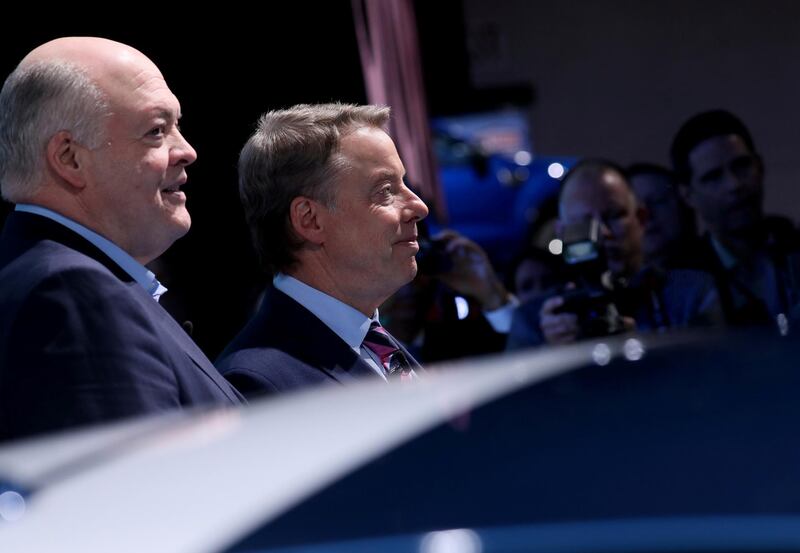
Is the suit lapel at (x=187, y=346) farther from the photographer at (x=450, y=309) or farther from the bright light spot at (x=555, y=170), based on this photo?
the bright light spot at (x=555, y=170)

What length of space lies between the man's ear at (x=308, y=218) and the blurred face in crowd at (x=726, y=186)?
1533mm

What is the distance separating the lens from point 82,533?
113 centimetres

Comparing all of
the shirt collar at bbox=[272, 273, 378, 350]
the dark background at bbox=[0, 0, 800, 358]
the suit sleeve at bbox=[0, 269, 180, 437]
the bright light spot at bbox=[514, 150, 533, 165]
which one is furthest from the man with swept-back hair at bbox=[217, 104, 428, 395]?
the bright light spot at bbox=[514, 150, 533, 165]

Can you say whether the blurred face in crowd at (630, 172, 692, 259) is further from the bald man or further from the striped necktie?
the bald man

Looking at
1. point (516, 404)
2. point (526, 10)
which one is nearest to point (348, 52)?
point (516, 404)

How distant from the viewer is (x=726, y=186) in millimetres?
3994

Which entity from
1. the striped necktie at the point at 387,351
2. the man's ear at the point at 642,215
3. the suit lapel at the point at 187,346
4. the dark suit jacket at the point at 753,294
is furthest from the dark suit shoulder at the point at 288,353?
the man's ear at the point at 642,215

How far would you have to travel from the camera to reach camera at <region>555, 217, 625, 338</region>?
3605 mm

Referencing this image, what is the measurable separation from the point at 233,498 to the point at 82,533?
145 millimetres

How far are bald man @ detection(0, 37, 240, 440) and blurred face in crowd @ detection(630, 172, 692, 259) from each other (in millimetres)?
2115

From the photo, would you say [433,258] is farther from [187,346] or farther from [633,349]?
[633,349]

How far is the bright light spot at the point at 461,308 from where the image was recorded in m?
4.05

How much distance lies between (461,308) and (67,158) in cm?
191

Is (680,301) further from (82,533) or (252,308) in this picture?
(82,533)
